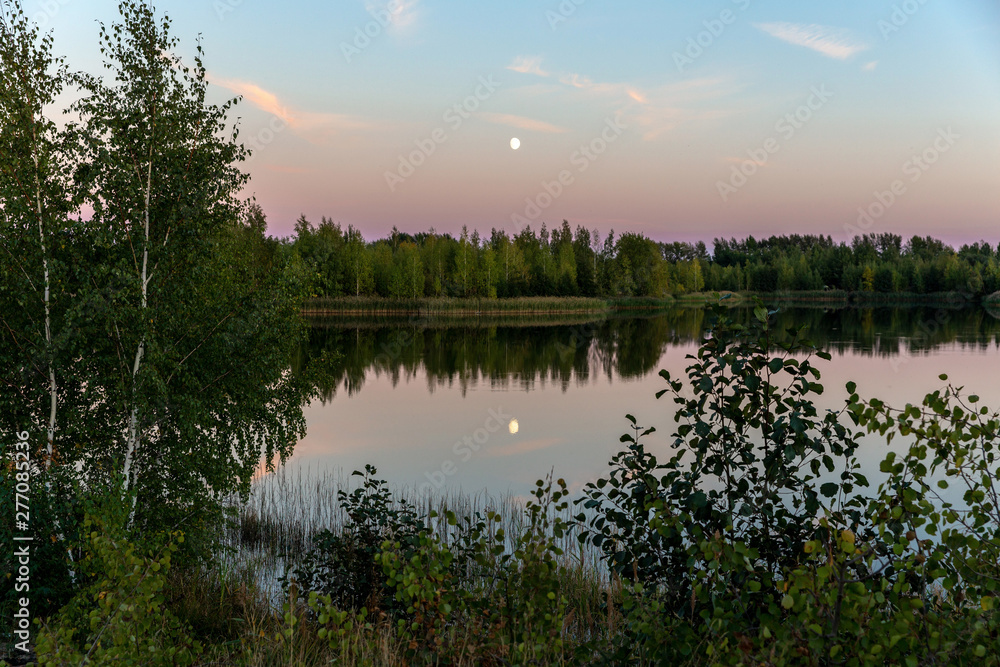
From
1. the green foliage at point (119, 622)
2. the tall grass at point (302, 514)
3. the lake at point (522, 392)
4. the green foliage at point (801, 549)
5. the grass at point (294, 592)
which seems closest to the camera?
the green foliage at point (801, 549)

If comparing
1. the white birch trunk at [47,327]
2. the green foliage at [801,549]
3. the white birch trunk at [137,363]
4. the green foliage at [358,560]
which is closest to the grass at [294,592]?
the green foliage at [358,560]

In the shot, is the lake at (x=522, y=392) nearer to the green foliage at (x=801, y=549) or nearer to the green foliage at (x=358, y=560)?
the green foliage at (x=801, y=549)

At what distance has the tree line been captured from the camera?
89.9 meters

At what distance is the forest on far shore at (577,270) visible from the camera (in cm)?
8994

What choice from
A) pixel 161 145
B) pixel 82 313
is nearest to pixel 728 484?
pixel 82 313

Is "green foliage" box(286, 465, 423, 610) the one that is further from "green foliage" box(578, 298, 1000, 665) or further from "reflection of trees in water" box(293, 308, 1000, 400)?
"reflection of trees in water" box(293, 308, 1000, 400)

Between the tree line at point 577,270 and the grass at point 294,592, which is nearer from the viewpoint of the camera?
the grass at point 294,592

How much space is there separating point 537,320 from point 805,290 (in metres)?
89.0

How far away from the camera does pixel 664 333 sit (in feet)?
193

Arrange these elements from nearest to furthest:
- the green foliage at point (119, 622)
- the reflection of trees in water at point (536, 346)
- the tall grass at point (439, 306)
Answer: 1. the green foliage at point (119, 622)
2. the reflection of trees in water at point (536, 346)
3. the tall grass at point (439, 306)

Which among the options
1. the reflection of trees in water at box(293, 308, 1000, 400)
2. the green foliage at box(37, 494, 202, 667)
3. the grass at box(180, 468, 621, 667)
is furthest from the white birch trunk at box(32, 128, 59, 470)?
the reflection of trees in water at box(293, 308, 1000, 400)

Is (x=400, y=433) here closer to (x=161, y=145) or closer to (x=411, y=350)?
(x=161, y=145)

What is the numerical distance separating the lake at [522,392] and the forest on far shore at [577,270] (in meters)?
21.1

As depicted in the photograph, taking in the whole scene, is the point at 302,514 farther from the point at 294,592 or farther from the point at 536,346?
the point at 536,346
